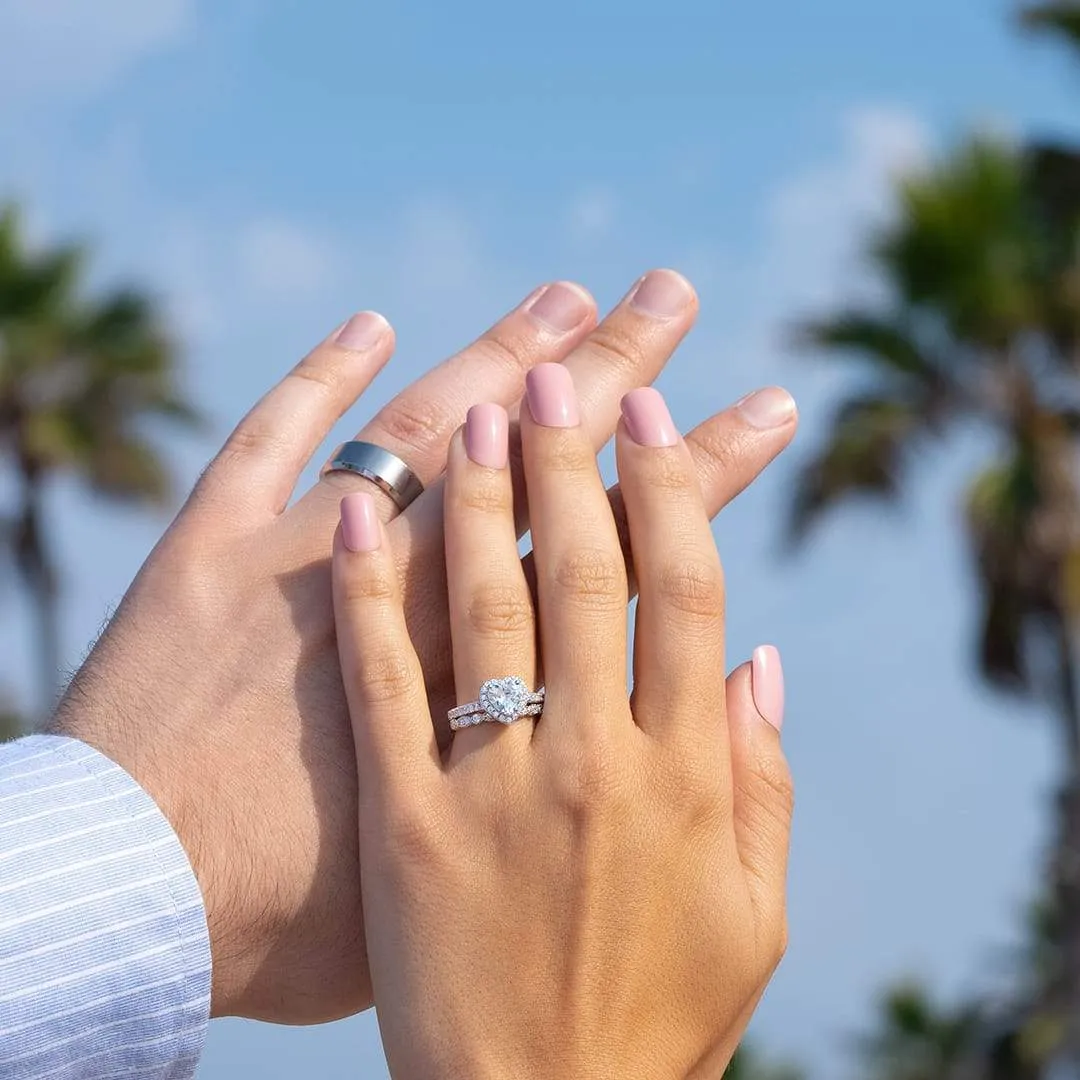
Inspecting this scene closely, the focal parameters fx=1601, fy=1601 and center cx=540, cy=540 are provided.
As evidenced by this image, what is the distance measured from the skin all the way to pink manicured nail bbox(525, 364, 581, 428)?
14 centimetres

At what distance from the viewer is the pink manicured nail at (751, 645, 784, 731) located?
2189 millimetres

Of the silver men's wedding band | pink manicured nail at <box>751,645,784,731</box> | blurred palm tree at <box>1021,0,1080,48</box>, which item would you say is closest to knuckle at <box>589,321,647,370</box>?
the silver men's wedding band

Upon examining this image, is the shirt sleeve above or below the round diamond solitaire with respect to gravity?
below

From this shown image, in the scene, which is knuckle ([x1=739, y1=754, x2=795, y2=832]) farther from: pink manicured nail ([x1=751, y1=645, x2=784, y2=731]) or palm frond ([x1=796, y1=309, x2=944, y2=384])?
palm frond ([x1=796, y1=309, x2=944, y2=384])

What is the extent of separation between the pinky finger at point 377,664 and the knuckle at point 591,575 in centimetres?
21

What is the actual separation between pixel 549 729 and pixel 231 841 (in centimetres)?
40

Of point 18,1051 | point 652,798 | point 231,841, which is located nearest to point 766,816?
point 652,798

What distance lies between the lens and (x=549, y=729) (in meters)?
1.91

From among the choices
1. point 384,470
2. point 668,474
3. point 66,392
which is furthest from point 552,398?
point 66,392

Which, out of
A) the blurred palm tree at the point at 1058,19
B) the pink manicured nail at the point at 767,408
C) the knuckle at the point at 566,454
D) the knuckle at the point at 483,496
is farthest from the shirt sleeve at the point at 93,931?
the blurred palm tree at the point at 1058,19

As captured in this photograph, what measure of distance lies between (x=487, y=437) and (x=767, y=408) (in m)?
0.52

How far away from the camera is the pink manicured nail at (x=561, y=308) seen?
2627 mm

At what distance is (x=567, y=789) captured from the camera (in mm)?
1862

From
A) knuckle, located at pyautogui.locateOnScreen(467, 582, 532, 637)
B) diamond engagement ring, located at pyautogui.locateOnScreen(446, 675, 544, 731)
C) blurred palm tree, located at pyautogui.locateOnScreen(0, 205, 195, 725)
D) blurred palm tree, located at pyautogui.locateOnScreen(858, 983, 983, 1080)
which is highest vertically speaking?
knuckle, located at pyautogui.locateOnScreen(467, 582, 532, 637)
